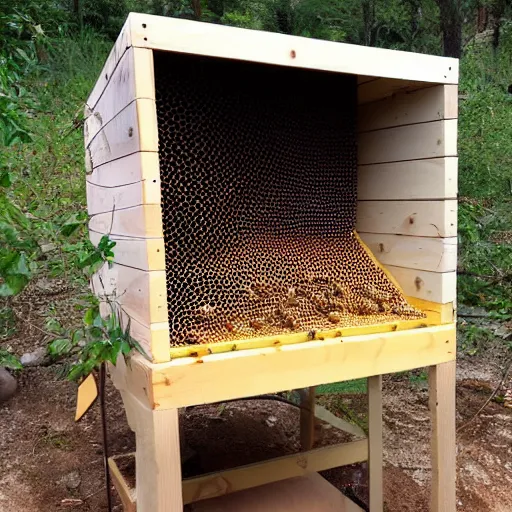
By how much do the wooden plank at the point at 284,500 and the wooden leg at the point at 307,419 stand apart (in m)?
0.36

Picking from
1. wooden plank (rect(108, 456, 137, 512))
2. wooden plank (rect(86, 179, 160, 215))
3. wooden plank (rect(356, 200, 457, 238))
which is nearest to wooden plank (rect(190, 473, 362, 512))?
wooden plank (rect(108, 456, 137, 512))

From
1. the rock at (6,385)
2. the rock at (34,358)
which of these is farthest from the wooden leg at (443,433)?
the rock at (34,358)

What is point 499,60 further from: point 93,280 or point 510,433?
point 93,280

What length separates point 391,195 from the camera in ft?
4.83

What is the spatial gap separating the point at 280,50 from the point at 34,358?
2527 mm

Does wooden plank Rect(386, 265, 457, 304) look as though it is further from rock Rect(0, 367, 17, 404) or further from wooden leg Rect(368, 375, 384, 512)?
rock Rect(0, 367, 17, 404)

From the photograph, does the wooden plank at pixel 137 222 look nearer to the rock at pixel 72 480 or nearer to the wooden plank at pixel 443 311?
the wooden plank at pixel 443 311

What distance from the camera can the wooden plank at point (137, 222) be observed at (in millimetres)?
974

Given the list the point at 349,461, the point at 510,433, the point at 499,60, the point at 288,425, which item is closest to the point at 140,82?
the point at 349,461

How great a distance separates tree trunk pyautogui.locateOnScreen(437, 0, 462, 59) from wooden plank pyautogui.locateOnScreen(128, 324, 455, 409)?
3.72m

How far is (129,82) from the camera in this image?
3.22ft

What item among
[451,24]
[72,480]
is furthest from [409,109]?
[451,24]

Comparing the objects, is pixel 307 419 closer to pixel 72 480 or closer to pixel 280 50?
pixel 72 480

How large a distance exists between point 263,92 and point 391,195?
1.52 ft
